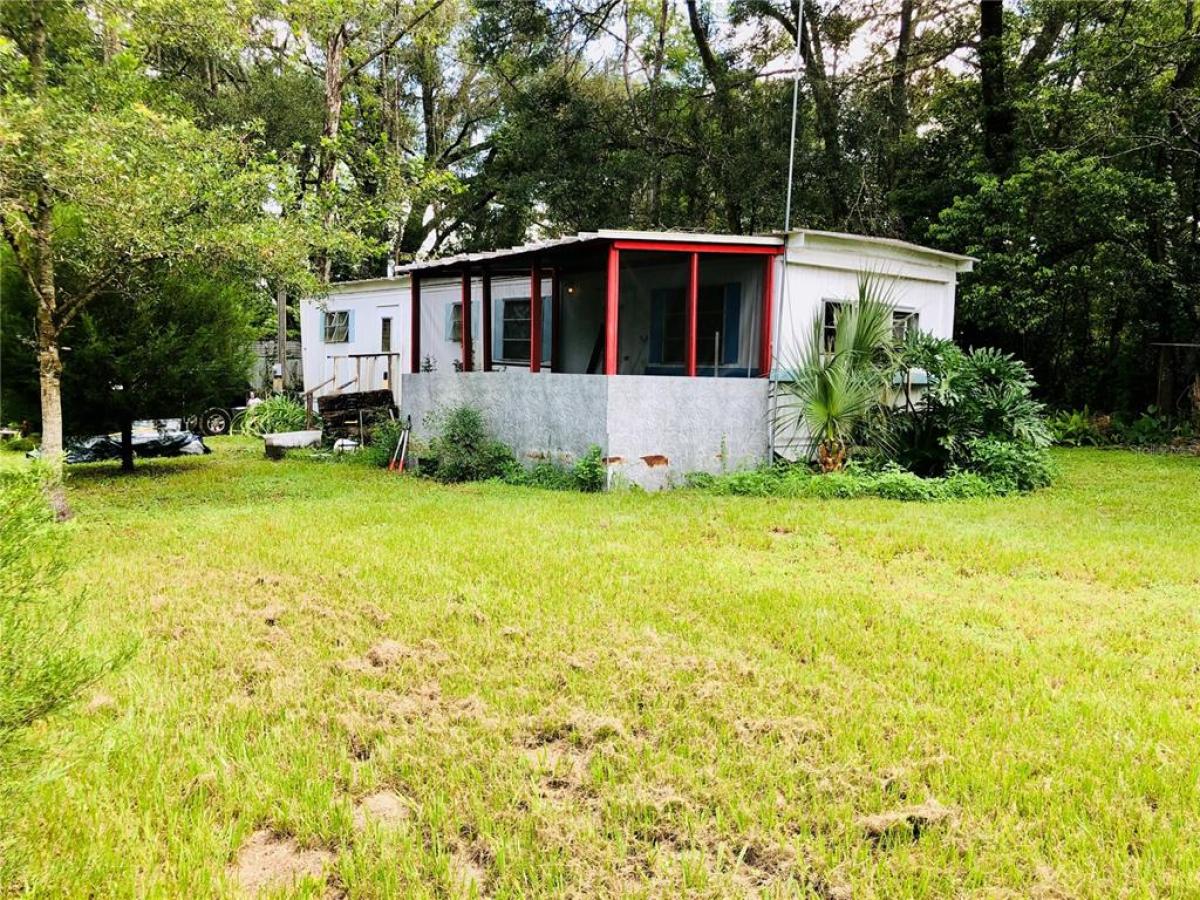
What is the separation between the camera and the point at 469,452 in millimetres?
9570

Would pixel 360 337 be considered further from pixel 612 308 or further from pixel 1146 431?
pixel 1146 431

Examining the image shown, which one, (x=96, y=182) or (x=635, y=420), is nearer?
(x=96, y=182)

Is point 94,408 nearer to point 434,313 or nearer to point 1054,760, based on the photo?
point 434,313

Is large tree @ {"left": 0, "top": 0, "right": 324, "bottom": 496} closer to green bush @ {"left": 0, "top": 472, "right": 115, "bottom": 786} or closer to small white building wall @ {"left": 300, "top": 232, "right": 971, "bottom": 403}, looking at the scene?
green bush @ {"left": 0, "top": 472, "right": 115, "bottom": 786}

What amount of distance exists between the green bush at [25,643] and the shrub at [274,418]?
47.0 feet

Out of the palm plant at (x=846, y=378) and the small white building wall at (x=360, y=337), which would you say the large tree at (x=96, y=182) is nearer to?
the palm plant at (x=846, y=378)

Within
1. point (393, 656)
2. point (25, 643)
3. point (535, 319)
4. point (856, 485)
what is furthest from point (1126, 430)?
point (25, 643)

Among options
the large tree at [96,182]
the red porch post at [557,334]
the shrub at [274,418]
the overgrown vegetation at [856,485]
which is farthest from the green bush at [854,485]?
the shrub at [274,418]

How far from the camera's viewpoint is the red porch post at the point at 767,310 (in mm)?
9430

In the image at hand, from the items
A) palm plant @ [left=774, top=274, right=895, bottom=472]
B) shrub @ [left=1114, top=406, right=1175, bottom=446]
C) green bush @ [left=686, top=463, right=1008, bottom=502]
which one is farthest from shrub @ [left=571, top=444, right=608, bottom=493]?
shrub @ [left=1114, top=406, right=1175, bottom=446]

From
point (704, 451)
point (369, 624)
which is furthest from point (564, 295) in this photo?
point (369, 624)

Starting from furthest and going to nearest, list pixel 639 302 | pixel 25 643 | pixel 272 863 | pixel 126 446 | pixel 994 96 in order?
A: pixel 994 96 < pixel 639 302 < pixel 126 446 < pixel 272 863 < pixel 25 643

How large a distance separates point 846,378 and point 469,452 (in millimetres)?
4468

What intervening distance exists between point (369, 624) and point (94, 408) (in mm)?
7273
